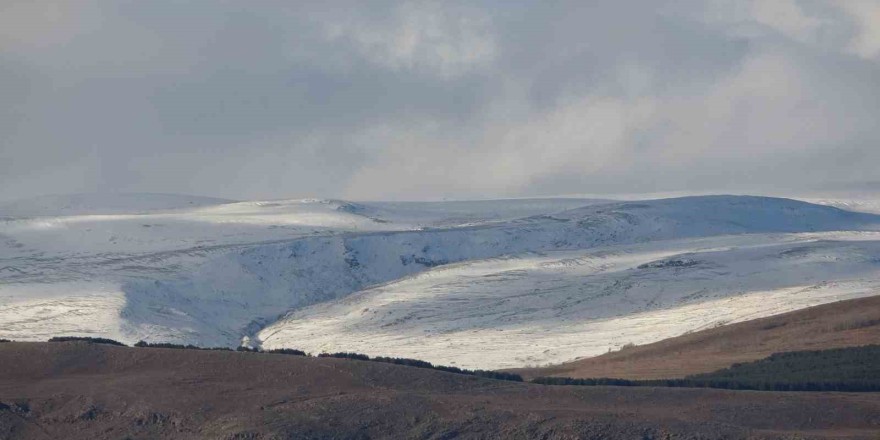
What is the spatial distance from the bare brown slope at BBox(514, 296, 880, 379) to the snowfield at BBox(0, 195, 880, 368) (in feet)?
23.9

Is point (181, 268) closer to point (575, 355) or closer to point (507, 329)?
point (507, 329)

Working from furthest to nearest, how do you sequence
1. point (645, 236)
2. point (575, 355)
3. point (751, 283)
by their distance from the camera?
point (645, 236) → point (751, 283) → point (575, 355)

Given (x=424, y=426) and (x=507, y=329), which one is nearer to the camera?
(x=424, y=426)

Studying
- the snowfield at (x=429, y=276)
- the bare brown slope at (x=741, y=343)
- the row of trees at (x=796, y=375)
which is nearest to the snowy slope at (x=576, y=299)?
the snowfield at (x=429, y=276)

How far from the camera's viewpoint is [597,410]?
51688 mm

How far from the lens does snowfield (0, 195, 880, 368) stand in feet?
354

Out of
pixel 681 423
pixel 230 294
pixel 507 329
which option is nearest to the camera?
pixel 681 423

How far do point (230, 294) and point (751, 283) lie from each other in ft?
145

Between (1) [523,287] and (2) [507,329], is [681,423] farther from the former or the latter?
(1) [523,287]

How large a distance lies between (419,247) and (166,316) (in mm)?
39064

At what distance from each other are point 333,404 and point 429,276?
3321 inches

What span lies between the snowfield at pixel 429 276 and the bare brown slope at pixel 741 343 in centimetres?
727

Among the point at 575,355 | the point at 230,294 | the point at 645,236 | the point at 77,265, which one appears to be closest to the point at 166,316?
the point at 230,294

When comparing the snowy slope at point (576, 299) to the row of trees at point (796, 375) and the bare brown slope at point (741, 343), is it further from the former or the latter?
the row of trees at point (796, 375)
